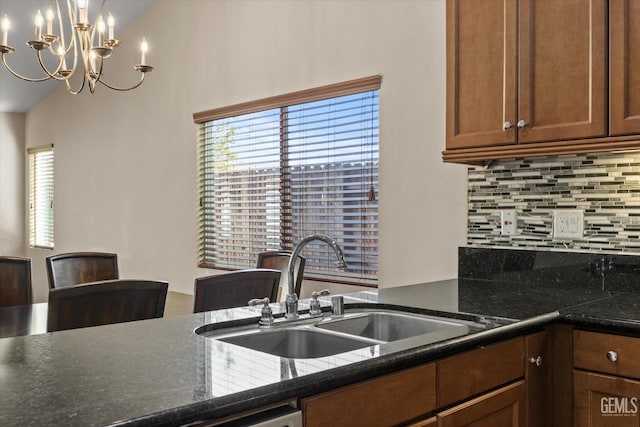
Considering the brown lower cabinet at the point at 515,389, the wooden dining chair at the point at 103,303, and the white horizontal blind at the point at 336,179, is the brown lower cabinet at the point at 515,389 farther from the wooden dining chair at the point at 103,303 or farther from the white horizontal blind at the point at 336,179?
the white horizontal blind at the point at 336,179

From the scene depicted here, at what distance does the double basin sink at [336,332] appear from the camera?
1.57m

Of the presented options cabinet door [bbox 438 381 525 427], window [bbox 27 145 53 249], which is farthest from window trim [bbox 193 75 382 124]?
window [bbox 27 145 53 249]

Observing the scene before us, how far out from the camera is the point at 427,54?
2.86 metres

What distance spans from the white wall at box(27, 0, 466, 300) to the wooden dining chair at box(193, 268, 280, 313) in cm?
90

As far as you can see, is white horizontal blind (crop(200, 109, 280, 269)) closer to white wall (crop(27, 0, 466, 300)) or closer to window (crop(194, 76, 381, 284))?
window (crop(194, 76, 381, 284))

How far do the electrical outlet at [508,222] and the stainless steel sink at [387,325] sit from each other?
0.88m

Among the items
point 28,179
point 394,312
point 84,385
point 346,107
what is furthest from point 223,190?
point 28,179

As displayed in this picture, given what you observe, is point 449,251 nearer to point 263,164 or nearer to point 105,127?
point 263,164

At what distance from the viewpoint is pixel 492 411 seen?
1613mm

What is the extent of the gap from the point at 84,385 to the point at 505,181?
2.02 meters

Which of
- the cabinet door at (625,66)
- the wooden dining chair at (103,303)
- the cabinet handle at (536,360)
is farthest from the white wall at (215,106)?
the wooden dining chair at (103,303)

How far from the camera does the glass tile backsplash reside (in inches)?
88.6

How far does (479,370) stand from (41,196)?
20.8ft

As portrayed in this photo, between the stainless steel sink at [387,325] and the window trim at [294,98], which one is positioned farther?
the window trim at [294,98]
